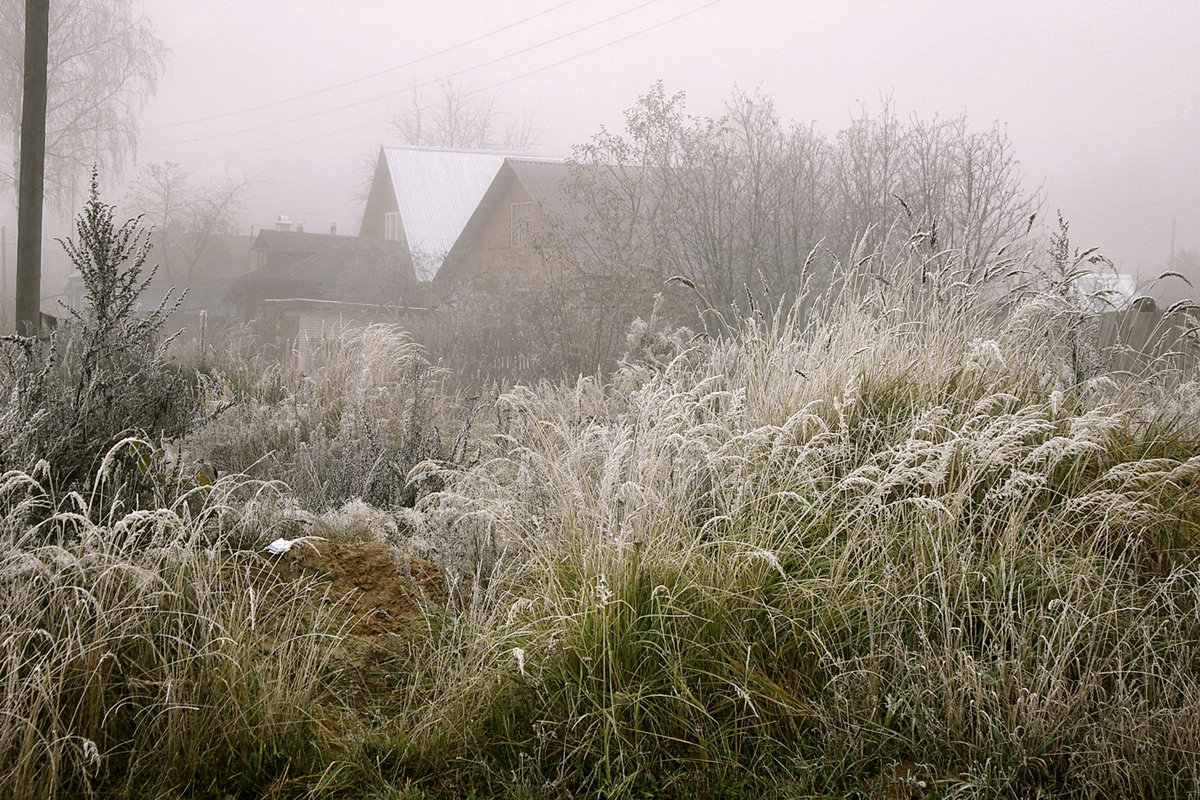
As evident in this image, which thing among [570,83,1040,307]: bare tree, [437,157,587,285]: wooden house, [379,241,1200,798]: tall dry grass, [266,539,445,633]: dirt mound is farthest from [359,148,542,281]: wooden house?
[379,241,1200,798]: tall dry grass

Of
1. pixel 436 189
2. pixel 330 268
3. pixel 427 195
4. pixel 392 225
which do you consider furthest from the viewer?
pixel 392 225

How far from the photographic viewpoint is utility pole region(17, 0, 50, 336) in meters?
6.55

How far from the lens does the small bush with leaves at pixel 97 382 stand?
290cm

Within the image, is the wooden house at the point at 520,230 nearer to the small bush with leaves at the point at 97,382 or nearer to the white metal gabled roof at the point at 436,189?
the white metal gabled roof at the point at 436,189

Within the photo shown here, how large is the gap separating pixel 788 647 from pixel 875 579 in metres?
0.38

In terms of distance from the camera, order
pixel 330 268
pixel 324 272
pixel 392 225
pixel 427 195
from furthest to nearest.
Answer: pixel 392 225 → pixel 427 195 → pixel 324 272 → pixel 330 268

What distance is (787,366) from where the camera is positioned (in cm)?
369

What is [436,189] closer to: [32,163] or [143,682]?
[32,163]

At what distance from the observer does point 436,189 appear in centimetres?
2306

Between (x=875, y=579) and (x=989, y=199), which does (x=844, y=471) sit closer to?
(x=875, y=579)

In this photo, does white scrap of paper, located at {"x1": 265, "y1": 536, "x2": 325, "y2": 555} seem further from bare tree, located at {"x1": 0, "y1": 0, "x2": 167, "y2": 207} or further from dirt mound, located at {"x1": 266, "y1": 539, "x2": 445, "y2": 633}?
bare tree, located at {"x1": 0, "y1": 0, "x2": 167, "y2": 207}

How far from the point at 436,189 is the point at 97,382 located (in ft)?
68.3

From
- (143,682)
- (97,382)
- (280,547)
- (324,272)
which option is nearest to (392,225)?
(324,272)

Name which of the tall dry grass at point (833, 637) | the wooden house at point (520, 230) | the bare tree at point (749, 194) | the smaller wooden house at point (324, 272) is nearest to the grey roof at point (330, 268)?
the smaller wooden house at point (324, 272)
